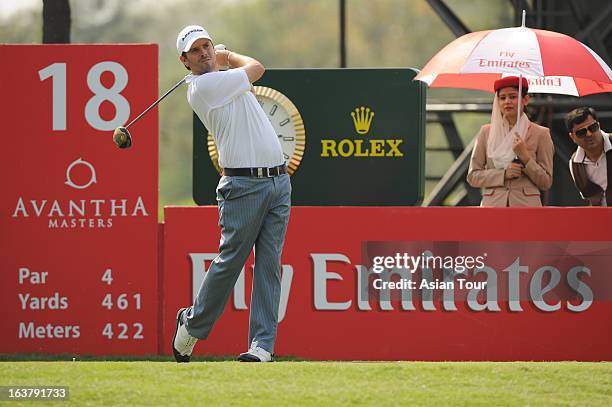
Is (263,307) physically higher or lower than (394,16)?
lower

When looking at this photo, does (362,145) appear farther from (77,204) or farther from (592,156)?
(77,204)

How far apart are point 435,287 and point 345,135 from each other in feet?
3.88

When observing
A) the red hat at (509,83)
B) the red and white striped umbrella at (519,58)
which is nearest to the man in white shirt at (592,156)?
the red and white striped umbrella at (519,58)

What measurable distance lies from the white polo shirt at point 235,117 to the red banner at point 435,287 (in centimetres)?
146

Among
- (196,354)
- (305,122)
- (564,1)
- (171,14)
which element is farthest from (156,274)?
(171,14)

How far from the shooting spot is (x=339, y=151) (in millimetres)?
9695

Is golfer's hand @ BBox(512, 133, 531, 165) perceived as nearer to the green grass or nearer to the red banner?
the red banner

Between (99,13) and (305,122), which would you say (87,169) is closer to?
(305,122)

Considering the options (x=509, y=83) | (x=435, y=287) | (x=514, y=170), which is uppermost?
(x=509, y=83)

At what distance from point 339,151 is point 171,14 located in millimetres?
49162

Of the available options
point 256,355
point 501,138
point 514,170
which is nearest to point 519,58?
point 501,138

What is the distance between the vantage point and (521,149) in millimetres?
9352

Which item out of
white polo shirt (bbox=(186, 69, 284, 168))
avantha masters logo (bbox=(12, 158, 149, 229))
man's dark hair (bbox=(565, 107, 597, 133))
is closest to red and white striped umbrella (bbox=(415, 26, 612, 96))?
man's dark hair (bbox=(565, 107, 597, 133))

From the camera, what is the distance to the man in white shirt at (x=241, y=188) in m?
7.79
